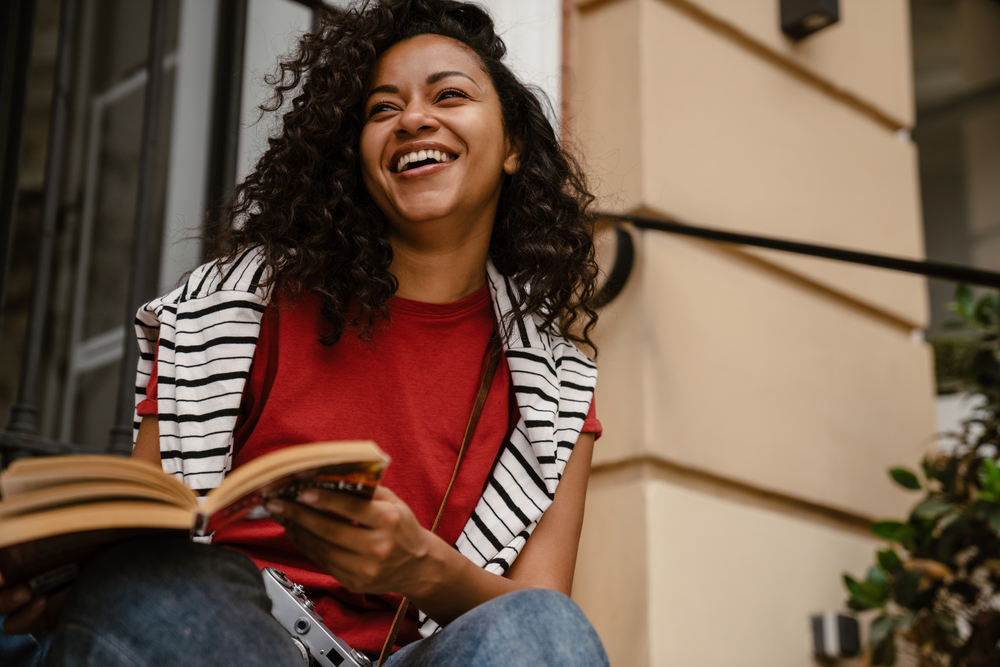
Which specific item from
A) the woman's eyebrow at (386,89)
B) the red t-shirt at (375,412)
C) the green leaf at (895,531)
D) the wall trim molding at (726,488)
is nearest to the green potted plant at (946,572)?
the green leaf at (895,531)

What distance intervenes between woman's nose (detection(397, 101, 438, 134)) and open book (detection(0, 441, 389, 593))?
2.89 feet

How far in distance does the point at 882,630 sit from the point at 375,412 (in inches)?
65.4

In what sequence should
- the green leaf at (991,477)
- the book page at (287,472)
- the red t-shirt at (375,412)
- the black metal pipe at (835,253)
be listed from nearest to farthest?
the book page at (287,472) < the red t-shirt at (375,412) < the black metal pipe at (835,253) < the green leaf at (991,477)

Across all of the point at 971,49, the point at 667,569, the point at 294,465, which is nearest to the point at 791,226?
the point at 667,569

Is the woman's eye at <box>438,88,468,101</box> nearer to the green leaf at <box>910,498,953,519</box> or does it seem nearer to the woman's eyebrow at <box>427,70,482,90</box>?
the woman's eyebrow at <box>427,70,482,90</box>

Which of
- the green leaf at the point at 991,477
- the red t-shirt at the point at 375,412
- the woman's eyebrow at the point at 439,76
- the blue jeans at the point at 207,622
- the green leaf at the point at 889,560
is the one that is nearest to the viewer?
the blue jeans at the point at 207,622

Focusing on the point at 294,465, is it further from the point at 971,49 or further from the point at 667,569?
the point at 971,49

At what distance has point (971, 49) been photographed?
5.41m

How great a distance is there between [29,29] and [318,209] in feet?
4.34

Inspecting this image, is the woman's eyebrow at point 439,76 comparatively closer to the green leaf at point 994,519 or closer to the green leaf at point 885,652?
the green leaf at point 994,519

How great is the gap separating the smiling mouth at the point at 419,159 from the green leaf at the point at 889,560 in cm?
173

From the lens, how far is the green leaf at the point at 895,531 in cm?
279

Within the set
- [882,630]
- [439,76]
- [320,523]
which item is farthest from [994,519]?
[320,523]

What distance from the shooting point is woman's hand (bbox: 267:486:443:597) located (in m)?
1.10
